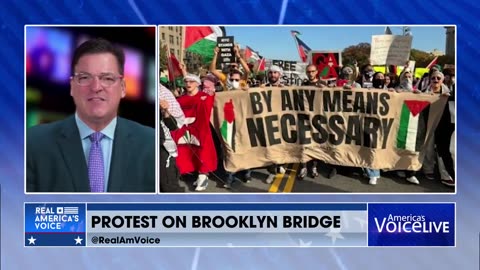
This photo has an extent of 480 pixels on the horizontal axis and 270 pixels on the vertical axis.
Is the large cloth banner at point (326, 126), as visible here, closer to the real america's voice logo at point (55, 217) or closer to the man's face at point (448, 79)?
the man's face at point (448, 79)

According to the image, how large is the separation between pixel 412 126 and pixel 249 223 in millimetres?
1230

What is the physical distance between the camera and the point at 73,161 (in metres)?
3.18

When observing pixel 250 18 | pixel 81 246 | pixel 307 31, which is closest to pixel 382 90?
pixel 307 31

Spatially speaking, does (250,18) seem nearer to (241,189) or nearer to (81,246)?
(241,189)

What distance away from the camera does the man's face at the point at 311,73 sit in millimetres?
Answer: 3176

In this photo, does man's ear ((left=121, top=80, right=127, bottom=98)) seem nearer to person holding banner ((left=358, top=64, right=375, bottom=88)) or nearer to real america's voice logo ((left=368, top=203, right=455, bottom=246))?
person holding banner ((left=358, top=64, right=375, bottom=88))

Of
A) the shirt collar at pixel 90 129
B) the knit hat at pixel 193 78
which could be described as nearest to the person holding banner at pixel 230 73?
the knit hat at pixel 193 78

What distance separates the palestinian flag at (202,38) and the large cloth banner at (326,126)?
306 millimetres

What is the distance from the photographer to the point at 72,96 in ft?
10.4

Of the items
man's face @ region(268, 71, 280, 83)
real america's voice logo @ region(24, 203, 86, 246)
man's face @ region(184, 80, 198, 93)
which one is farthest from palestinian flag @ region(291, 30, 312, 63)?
real america's voice logo @ region(24, 203, 86, 246)

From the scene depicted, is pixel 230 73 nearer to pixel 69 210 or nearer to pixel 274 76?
pixel 274 76

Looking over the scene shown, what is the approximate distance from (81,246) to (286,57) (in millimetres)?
1773

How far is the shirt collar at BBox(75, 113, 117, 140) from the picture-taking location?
321cm

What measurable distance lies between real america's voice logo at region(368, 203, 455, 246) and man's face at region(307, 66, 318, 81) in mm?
887
